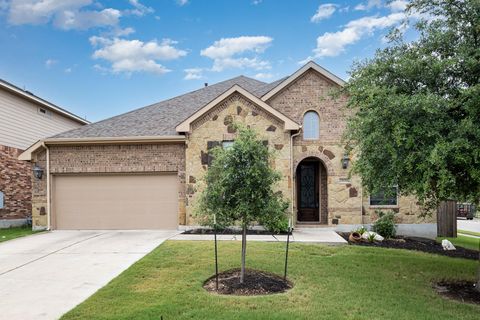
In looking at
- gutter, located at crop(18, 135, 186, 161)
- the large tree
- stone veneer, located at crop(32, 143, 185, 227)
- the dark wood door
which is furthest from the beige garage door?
the large tree

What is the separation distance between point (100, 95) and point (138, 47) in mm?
4917

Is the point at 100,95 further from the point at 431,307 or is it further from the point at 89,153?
the point at 431,307

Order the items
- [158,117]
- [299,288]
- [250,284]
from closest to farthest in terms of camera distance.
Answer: [299,288] < [250,284] < [158,117]

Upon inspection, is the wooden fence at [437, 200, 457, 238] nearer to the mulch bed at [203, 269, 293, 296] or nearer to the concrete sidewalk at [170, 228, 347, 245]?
the concrete sidewalk at [170, 228, 347, 245]

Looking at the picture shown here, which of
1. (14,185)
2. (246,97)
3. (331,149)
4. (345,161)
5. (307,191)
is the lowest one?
(307,191)

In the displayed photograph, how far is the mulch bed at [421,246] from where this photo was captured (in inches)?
388

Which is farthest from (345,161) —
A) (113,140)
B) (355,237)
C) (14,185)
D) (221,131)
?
(14,185)

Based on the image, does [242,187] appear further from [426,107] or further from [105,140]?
[105,140]

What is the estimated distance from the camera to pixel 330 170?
503 inches

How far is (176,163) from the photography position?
1273cm

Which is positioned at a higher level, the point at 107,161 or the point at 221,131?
the point at 221,131

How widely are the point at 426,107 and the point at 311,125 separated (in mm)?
7746

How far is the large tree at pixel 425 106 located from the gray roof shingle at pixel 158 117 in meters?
7.76

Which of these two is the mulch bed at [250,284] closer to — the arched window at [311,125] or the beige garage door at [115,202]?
the beige garage door at [115,202]
